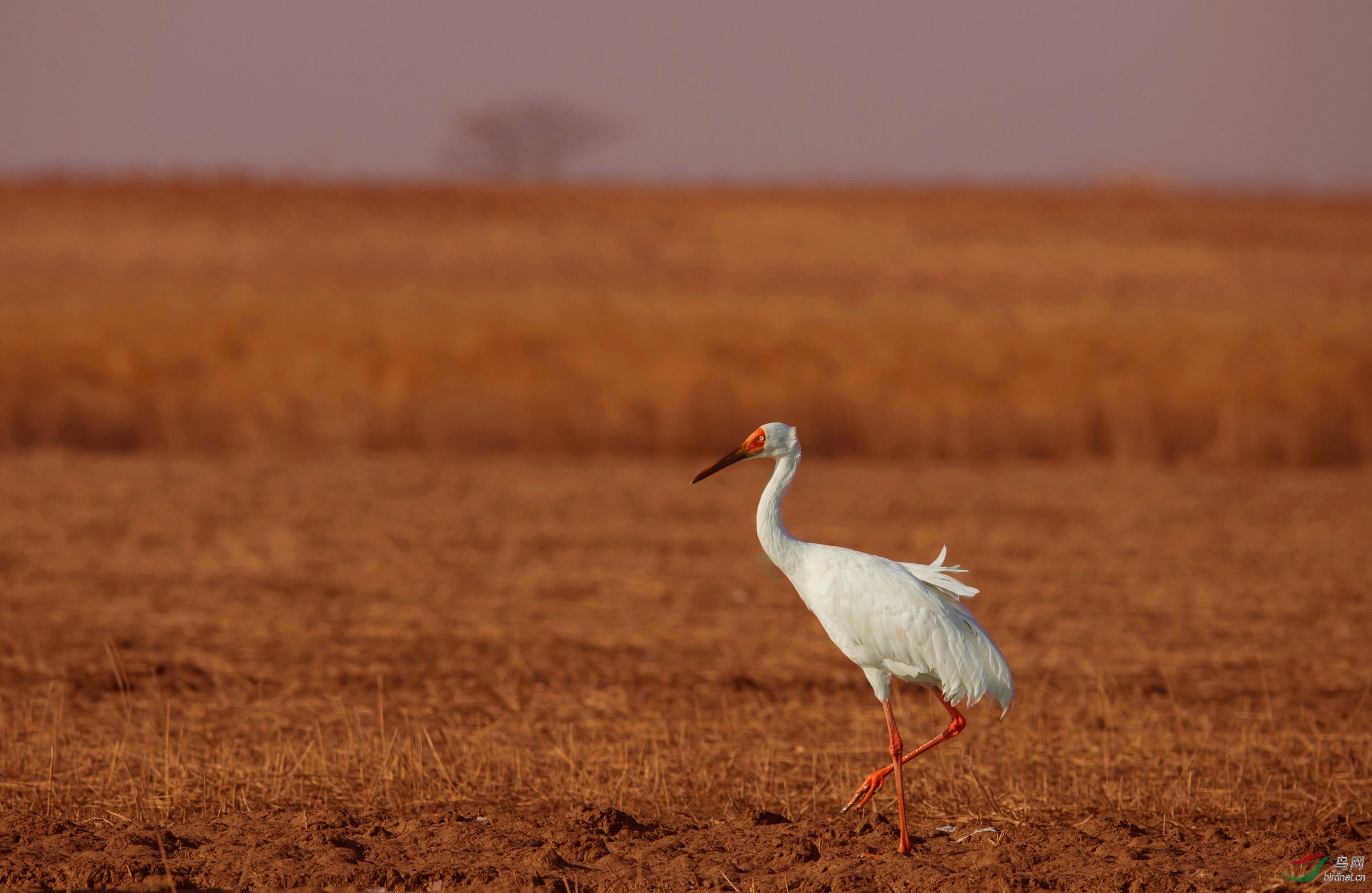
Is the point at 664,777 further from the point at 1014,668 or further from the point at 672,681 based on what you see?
the point at 1014,668

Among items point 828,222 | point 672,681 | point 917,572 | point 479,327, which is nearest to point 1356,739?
point 917,572

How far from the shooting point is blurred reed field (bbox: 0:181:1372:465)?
63.6ft

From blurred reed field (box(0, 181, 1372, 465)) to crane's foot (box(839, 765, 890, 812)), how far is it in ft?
43.5

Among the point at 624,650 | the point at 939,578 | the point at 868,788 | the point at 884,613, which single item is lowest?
the point at 624,650

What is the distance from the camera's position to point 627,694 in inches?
336

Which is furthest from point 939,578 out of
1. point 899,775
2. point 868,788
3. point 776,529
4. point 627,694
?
point 627,694

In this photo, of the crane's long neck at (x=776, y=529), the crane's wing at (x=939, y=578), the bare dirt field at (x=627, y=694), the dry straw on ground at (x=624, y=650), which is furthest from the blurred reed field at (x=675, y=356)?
the crane's long neck at (x=776, y=529)

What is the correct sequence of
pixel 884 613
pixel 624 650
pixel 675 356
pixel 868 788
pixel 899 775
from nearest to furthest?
1. pixel 884 613
2. pixel 899 775
3. pixel 868 788
4. pixel 624 650
5. pixel 675 356

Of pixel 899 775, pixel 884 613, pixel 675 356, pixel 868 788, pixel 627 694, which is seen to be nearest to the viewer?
pixel 884 613

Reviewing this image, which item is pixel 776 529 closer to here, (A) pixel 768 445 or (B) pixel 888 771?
(A) pixel 768 445

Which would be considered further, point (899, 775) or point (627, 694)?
point (627, 694)

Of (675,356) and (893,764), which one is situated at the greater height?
(675,356)

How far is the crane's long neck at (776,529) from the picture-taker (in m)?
5.47

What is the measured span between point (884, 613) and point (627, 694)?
11.2ft
